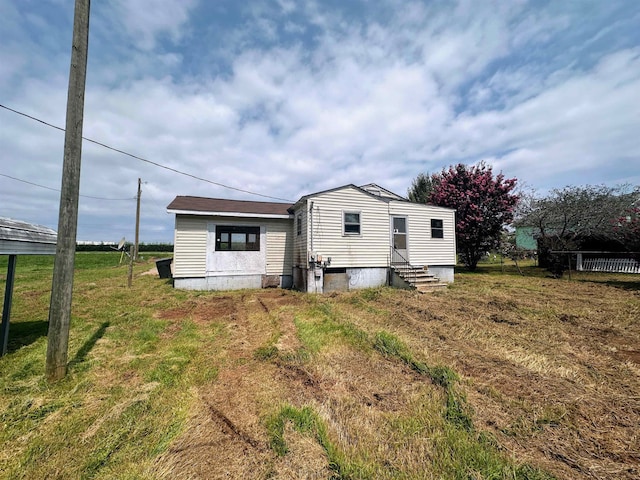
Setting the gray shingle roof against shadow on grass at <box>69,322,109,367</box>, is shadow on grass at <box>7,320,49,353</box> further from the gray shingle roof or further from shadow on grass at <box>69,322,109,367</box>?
the gray shingle roof

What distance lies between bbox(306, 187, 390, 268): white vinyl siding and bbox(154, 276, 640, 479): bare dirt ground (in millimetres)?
4174

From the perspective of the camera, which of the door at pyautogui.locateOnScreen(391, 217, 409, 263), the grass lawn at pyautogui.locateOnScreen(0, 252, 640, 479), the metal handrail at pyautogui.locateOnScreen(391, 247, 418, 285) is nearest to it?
the grass lawn at pyautogui.locateOnScreen(0, 252, 640, 479)

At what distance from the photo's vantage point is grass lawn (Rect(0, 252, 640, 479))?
227 cm

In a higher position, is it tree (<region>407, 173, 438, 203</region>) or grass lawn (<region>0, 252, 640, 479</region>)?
tree (<region>407, 173, 438, 203</region>)

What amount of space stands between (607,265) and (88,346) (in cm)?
2477

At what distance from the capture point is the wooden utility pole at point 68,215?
358 cm

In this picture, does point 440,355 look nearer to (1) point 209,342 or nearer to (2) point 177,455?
(2) point 177,455

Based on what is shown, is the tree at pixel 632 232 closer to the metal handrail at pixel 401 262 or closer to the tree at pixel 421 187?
the metal handrail at pixel 401 262

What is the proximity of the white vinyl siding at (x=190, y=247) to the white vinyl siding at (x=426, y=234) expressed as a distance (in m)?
8.17

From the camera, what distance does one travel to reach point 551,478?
2.07m

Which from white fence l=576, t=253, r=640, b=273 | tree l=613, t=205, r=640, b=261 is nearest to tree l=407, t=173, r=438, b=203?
white fence l=576, t=253, r=640, b=273

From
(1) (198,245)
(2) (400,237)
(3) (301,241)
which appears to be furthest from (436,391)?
(1) (198,245)

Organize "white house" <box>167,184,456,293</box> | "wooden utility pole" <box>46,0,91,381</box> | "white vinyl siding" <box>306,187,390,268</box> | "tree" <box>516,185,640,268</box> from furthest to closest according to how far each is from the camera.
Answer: "tree" <box>516,185,640,268</box>
"white house" <box>167,184,456,293</box>
"white vinyl siding" <box>306,187,390,268</box>
"wooden utility pole" <box>46,0,91,381</box>

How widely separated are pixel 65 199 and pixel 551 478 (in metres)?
5.89
